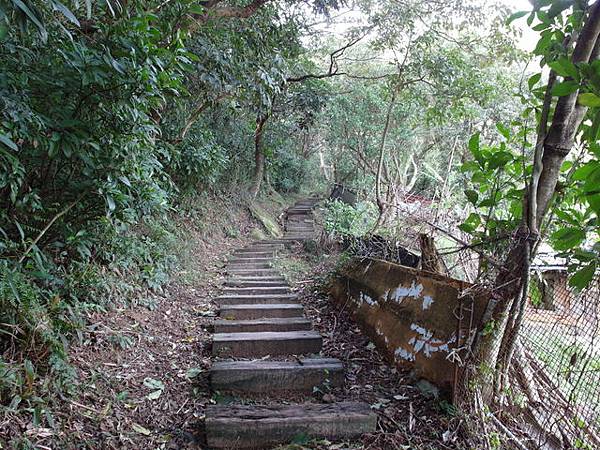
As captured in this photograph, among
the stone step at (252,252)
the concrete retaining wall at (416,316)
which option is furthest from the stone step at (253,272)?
the concrete retaining wall at (416,316)

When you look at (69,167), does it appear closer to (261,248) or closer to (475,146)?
(475,146)

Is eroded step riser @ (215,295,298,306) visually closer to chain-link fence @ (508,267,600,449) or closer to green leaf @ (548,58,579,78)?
chain-link fence @ (508,267,600,449)

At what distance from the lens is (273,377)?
102 inches

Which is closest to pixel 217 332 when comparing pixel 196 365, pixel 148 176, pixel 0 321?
pixel 196 365

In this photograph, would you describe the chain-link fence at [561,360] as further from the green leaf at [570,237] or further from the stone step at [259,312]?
the stone step at [259,312]

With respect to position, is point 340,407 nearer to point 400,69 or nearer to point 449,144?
point 400,69

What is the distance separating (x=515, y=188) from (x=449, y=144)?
11664 mm

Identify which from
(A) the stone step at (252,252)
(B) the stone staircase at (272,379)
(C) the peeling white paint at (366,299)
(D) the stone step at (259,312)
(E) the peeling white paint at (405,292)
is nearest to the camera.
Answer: (B) the stone staircase at (272,379)

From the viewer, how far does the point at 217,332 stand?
3500mm

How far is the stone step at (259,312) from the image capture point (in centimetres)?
401

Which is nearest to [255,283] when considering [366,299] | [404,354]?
[366,299]

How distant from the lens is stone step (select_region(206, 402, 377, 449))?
2043 mm

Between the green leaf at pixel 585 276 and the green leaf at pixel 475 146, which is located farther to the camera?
the green leaf at pixel 475 146

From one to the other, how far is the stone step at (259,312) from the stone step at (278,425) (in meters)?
1.83
